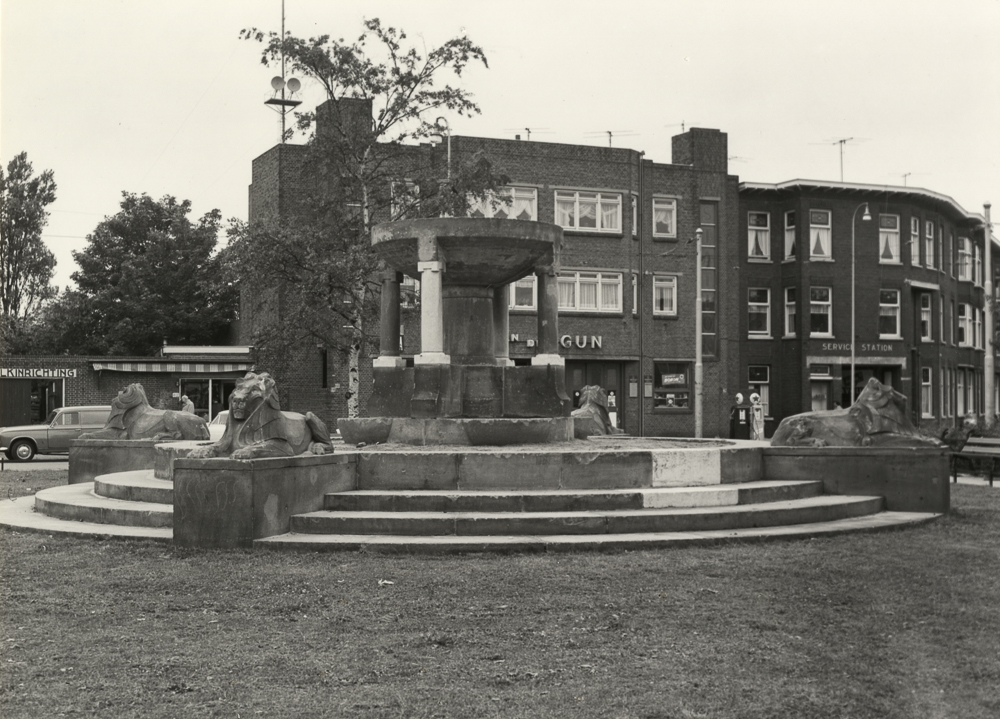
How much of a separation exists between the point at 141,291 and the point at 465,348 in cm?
3682

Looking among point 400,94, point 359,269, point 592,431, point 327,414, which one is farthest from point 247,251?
point 592,431

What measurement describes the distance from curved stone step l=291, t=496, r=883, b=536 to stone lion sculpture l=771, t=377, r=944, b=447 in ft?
8.55

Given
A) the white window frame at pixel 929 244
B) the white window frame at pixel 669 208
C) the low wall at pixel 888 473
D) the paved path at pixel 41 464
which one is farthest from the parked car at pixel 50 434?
the white window frame at pixel 929 244

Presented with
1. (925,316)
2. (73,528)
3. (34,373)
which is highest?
(925,316)

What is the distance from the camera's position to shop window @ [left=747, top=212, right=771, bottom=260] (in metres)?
49.9

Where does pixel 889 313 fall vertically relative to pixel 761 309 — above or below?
below

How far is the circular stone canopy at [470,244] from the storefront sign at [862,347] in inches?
1438

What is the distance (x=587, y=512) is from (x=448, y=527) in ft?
4.93

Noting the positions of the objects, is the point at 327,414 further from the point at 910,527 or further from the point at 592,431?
the point at 910,527

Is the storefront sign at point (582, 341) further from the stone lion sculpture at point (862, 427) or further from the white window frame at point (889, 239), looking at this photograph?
the stone lion sculpture at point (862, 427)

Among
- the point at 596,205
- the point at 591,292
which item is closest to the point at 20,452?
the point at 591,292

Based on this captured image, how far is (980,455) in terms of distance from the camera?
66.3 feet

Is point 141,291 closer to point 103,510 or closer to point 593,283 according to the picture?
point 593,283

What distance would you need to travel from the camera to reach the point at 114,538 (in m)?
10.8
